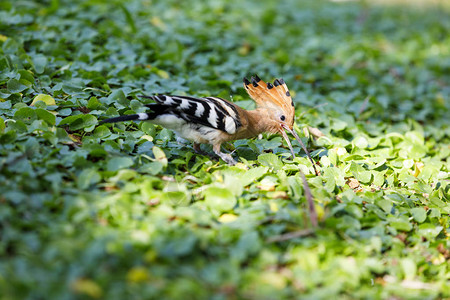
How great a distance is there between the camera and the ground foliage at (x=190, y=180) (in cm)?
225

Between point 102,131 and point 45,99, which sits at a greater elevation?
point 45,99

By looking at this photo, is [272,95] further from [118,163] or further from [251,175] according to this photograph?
[118,163]

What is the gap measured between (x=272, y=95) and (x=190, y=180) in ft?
3.74

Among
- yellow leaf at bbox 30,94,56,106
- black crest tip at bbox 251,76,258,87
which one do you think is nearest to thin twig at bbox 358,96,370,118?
black crest tip at bbox 251,76,258,87

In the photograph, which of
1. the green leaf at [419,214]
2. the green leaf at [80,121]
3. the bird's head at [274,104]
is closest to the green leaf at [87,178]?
the green leaf at [80,121]

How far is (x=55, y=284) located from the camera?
2023 mm

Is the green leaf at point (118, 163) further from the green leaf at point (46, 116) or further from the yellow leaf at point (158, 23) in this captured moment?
A: the yellow leaf at point (158, 23)

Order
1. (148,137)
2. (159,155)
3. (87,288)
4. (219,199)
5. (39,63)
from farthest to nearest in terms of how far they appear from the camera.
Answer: (39,63)
(148,137)
(159,155)
(219,199)
(87,288)

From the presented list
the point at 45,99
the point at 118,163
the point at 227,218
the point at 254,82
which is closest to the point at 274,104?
the point at 254,82

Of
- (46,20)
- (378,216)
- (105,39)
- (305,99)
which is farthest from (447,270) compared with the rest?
(46,20)

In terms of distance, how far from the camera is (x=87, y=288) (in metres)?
2.00

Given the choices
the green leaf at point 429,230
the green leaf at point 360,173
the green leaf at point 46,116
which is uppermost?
the green leaf at point 46,116

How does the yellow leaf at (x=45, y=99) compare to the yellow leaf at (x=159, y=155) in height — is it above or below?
above

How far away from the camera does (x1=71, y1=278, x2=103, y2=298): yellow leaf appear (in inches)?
78.9
